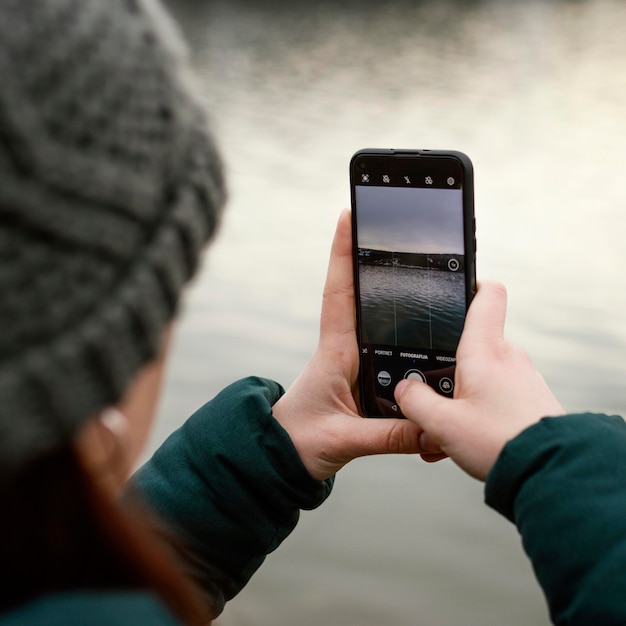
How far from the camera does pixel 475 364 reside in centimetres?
111

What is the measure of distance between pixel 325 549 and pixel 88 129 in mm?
2113

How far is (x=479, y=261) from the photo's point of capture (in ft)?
14.2

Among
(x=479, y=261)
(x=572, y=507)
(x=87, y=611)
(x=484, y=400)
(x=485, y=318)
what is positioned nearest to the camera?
(x=87, y=611)

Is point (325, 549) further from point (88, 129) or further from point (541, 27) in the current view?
point (541, 27)

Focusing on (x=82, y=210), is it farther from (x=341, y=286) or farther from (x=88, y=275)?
(x=341, y=286)

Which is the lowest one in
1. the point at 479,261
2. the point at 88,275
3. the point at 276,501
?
the point at 479,261

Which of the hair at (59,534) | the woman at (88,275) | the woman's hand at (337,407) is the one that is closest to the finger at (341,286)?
the woman's hand at (337,407)

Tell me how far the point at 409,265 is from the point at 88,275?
0.75 m

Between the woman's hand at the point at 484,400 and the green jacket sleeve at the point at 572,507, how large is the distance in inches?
2.2

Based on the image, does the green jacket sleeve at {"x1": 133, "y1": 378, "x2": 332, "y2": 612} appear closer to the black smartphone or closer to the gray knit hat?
the black smartphone

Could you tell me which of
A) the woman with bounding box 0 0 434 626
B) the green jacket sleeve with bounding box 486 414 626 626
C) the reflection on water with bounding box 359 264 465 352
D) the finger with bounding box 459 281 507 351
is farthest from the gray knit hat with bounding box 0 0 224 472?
the reflection on water with bounding box 359 264 465 352

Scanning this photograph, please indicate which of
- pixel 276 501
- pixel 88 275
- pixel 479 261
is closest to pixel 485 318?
pixel 276 501

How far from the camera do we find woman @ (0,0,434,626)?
1.94 feet

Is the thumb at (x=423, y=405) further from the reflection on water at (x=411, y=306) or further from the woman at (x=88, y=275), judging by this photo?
the woman at (x=88, y=275)
